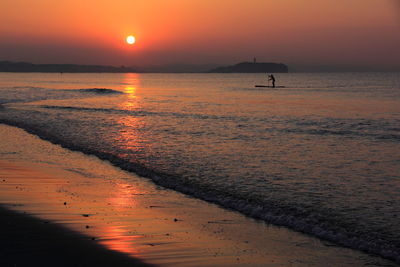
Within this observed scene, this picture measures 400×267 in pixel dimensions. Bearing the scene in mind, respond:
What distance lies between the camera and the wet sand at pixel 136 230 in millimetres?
7379

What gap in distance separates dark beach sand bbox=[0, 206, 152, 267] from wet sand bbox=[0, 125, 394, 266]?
16 mm

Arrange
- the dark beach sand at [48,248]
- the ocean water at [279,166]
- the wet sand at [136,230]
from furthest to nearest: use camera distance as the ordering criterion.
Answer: the ocean water at [279,166]
the wet sand at [136,230]
the dark beach sand at [48,248]

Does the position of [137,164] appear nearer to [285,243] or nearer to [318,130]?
[285,243]

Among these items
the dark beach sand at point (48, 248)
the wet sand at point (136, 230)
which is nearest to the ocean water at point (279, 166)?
the wet sand at point (136, 230)

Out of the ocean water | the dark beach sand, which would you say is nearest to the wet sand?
the dark beach sand

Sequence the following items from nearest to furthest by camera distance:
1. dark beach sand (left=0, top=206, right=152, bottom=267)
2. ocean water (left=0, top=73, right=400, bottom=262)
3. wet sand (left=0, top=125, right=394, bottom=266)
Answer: dark beach sand (left=0, top=206, right=152, bottom=267) → wet sand (left=0, top=125, right=394, bottom=266) → ocean water (left=0, top=73, right=400, bottom=262)

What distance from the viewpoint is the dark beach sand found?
6844 millimetres

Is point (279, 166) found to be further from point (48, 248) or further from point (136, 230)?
point (48, 248)

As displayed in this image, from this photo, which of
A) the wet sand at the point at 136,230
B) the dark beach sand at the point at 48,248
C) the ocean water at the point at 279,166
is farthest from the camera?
the ocean water at the point at 279,166

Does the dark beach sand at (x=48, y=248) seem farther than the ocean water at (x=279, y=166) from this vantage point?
No

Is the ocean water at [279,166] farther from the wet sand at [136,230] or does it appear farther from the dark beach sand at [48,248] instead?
the dark beach sand at [48,248]

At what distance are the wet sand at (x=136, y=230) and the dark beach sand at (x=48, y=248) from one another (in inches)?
0.6

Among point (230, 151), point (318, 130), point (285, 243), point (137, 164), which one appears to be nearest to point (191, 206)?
point (285, 243)

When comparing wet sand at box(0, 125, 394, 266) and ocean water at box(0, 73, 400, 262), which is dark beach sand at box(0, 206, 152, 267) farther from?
ocean water at box(0, 73, 400, 262)
